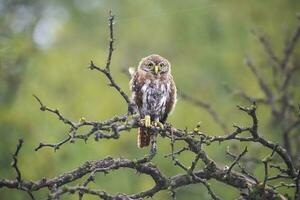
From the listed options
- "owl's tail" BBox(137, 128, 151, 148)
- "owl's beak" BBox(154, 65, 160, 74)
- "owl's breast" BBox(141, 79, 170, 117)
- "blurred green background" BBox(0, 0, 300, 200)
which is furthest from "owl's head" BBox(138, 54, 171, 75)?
"blurred green background" BBox(0, 0, 300, 200)

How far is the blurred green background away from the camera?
351 inches

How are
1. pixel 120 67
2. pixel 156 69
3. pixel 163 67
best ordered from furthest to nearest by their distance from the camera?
pixel 120 67 < pixel 163 67 < pixel 156 69

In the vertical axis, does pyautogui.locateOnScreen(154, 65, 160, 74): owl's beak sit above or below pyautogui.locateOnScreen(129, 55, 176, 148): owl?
above

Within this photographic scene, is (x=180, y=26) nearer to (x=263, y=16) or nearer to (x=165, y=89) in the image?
(x=263, y=16)

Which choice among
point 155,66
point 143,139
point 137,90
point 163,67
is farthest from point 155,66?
point 143,139

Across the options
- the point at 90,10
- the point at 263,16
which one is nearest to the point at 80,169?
the point at 263,16

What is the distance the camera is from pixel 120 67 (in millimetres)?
9242

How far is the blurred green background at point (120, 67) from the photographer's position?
8.92 meters

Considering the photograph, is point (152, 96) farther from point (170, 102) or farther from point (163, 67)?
point (163, 67)

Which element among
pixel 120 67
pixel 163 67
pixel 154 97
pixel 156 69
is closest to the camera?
pixel 154 97

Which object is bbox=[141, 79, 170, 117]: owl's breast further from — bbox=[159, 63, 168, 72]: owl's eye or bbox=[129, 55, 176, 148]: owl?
bbox=[159, 63, 168, 72]: owl's eye

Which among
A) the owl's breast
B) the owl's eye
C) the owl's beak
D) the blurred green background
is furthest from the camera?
the blurred green background

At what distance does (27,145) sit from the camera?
29.7ft

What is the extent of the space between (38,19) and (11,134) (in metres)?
4.92
